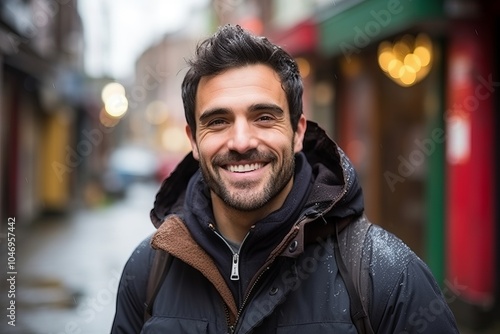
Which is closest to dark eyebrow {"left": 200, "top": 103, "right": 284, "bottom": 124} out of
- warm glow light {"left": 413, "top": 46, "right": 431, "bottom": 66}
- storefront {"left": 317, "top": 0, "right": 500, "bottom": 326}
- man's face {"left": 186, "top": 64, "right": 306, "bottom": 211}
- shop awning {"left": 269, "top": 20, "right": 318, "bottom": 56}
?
man's face {"left": 186, "top": 64, "right": 306, "bottom": 211}

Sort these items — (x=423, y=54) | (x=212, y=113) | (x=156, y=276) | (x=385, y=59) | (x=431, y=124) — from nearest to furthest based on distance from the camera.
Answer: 1. (x=212, y=113)
2. (x=156, y=276)
3. (x=431, y=124)
4. (x=423, y=54)
5. (x=385, y=59)

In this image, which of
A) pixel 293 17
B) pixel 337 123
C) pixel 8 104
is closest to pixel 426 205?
pixel 337 123

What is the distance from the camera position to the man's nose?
6.91 feet

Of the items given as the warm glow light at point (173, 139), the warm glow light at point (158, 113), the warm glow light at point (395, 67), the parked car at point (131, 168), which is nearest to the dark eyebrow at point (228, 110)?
the warm glow light at point (395, 67)

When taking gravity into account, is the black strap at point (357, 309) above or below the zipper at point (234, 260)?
below

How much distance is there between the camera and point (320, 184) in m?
2.22

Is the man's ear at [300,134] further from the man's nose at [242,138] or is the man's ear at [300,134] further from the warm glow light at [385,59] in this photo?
the warm glow light at [385,59]

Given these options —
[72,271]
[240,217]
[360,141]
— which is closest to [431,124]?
[360,141]

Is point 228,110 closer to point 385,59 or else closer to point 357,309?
point 357,309

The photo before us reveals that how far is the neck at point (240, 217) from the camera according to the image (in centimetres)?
221

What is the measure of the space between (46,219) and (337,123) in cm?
1014

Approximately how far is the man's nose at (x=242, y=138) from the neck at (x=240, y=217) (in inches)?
8.3

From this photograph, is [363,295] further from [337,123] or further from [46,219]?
[46,219]

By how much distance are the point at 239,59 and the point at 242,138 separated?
0.95 feet
